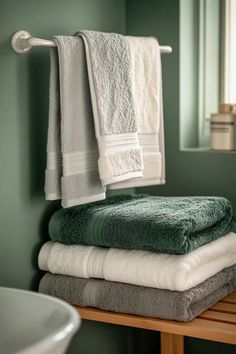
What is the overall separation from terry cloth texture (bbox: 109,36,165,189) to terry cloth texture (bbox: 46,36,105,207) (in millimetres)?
179

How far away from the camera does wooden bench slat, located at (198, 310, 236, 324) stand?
1.64 m

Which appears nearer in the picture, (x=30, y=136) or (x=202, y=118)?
(x=30, y=136)

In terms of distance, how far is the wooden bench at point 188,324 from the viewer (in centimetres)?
157

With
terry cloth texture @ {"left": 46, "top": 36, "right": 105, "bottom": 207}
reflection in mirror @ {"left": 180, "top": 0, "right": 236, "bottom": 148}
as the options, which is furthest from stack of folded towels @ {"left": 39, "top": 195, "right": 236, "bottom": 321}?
reflection in mirror @ {"left": 180, "top": 0, "right": 236, "bottom": 148}

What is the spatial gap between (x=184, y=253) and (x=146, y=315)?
0.18m

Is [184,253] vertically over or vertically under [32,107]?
under

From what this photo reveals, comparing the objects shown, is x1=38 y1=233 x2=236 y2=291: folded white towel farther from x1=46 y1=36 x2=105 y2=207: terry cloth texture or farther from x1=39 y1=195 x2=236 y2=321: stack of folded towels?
x1=46 y1=36 x2=105 y2=207: terry cloth texture

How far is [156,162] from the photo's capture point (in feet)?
6.41

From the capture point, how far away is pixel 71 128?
5.59 feet

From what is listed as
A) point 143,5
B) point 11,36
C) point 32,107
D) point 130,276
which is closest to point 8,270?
point 130,276

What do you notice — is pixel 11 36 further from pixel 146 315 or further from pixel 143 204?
pixel 146 315

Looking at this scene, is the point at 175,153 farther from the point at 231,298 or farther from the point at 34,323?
the point at 34,323

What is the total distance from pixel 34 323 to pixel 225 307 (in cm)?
68

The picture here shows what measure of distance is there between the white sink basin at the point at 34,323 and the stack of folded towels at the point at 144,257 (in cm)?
42
